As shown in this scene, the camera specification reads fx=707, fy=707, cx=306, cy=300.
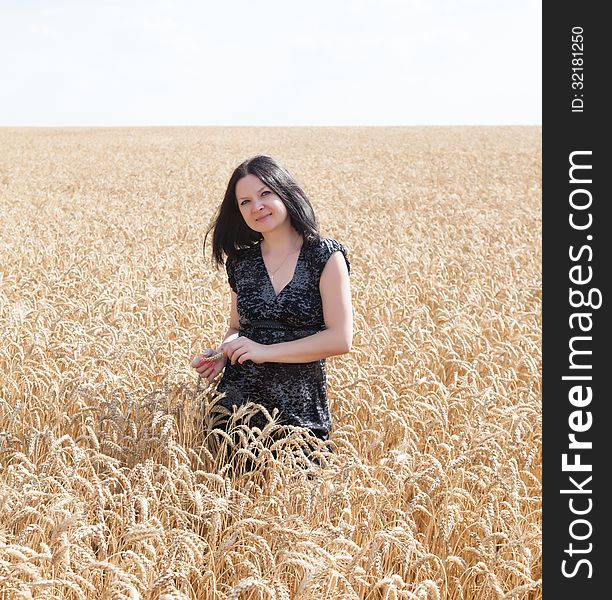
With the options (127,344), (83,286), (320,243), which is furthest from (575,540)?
(83,286)

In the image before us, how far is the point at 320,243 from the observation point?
2.95 meters

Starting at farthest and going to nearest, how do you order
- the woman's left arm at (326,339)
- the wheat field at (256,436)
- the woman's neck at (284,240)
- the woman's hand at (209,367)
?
1. the woman's hand at (209,367)
2. the woman's neck at (284,240)
3. the woman's left arm at (326,339)
4. the wheat field at (256,436)

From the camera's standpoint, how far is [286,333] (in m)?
3.03

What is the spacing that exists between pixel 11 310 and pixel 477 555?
3597 millimetres

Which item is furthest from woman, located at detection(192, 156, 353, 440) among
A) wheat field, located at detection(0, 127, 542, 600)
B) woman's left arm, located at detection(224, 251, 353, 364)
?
wheat field, located at detection(0, 127, 542, 600)

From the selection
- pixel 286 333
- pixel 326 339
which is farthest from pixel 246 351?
pixel 326 339

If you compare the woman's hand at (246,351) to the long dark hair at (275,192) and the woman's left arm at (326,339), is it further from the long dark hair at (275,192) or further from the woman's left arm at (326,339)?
the long dark hair at (275,192)

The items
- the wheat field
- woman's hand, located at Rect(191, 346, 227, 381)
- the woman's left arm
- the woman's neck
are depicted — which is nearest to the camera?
the wheat field

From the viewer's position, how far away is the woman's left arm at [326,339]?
113 inches

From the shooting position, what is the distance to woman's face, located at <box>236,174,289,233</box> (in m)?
2.90

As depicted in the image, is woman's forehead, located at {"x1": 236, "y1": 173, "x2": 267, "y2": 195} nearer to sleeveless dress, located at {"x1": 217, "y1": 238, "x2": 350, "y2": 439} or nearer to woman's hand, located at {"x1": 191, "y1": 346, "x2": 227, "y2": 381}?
sleeveless dress, located at {"x1": 217, "y1": 238, "x2": 350, "y2": 439}

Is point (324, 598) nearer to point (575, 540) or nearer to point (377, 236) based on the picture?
point (575, 540)

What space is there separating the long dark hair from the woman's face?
0.02m

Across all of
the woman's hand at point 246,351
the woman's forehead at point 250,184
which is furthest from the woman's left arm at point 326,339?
the woman's forehead at point 250,184
